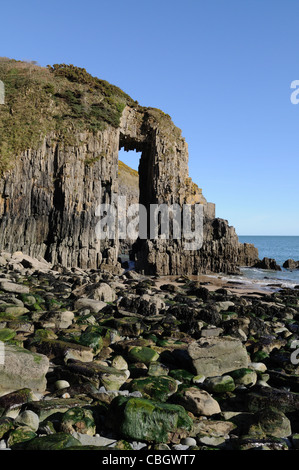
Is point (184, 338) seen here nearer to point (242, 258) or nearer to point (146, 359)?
point (146, 359)

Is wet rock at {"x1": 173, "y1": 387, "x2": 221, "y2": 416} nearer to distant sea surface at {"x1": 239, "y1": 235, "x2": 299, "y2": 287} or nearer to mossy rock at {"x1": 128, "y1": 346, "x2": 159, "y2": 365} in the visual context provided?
mossy rock at {"x1": 128, "y1": 346, "x2": 159, "y2": 365}

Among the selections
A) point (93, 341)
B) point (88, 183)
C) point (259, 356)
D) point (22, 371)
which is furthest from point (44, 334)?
point (88, 183)

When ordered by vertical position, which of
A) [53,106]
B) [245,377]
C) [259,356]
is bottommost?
[259,356]

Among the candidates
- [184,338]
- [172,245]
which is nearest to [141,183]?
[172,245]

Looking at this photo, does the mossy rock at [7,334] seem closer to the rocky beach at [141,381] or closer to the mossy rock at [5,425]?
the rocky beach at [141,381]

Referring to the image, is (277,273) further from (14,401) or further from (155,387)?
Answer: (14,401)

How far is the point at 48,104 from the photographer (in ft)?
89.0

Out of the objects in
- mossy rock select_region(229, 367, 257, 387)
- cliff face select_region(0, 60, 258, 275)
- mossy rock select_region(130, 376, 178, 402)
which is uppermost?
cliff face select_region(0, 60, 258, 275)

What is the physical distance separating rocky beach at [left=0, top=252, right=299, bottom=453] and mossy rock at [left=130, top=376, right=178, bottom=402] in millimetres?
16

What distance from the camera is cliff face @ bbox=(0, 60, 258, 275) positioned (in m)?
24.2

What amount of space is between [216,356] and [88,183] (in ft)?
74.0

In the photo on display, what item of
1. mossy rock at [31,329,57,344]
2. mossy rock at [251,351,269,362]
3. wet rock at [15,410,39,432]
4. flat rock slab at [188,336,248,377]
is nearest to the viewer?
wet rock at [15,410,39,432]

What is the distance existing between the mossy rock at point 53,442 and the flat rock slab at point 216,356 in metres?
3.04


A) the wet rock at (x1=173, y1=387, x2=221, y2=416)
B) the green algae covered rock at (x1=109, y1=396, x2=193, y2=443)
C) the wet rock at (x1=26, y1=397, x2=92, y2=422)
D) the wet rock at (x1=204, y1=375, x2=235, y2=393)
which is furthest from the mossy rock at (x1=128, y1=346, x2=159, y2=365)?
the green algae covered rock at (x1=109, y1=396, x2=193, y2=443)
